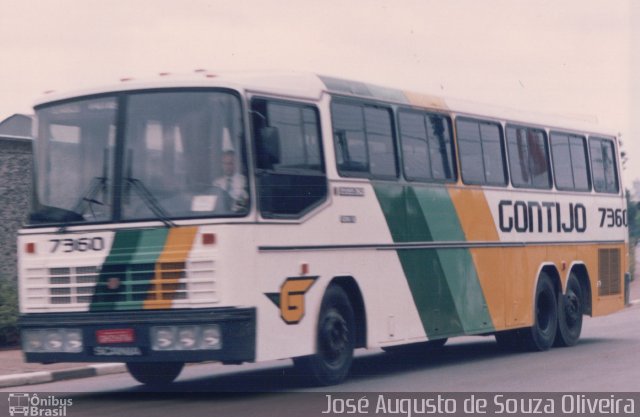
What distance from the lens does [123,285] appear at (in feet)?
40.5

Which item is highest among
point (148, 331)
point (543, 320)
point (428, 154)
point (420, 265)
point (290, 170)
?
point (428, 154)

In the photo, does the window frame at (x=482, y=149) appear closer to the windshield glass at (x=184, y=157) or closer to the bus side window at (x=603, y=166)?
the bus side window at (x=603, y=166)

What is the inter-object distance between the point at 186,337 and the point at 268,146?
2.04 m

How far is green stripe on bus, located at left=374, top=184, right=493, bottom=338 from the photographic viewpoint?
15.0 m

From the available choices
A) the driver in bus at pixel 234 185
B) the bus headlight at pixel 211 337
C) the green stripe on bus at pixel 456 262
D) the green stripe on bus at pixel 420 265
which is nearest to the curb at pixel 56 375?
the bus headlight at pixel 211 337

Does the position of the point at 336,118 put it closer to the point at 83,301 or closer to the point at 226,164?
the point at 226,164

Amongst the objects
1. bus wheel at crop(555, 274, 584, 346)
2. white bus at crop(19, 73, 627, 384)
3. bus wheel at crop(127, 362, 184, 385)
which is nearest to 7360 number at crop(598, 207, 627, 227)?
bus wheel at crop(555, 274, 584, 346)

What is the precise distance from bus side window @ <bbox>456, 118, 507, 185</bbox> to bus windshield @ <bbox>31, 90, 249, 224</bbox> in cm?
516

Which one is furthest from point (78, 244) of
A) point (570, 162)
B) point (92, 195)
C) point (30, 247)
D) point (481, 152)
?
point (570, 162)

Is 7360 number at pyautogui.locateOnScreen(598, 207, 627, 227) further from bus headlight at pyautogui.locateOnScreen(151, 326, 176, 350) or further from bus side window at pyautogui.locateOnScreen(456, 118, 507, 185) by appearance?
bus headlight at pyautogui.locateOnScreen(151, 326, 176, 350)

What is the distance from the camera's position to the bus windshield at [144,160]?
40.0 feet

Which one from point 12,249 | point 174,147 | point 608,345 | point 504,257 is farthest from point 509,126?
point 12,249

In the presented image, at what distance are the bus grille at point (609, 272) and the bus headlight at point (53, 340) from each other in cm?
1017

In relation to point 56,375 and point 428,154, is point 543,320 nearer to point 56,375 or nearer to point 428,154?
point 428,154
